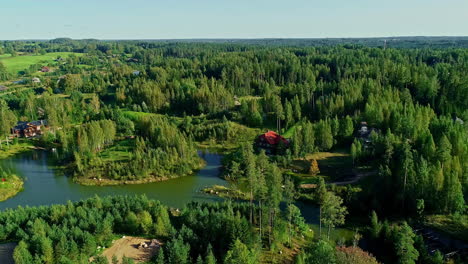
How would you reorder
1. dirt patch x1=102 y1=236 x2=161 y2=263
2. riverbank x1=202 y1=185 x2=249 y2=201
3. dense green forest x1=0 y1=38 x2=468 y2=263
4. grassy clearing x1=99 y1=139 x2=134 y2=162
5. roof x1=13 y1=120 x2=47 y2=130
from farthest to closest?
roof x1=13 y1=120 x2=47 y2=130 < grassy clearing x1=99 y1=139 x2=134 y2=162 < riverbank x1=202 y1=185 x2=249 y2=201 < dense green forest x1=0 y1=38 x2=468 y2=263 < dirt patch x1=102 y1=236 x2=161 y2=263

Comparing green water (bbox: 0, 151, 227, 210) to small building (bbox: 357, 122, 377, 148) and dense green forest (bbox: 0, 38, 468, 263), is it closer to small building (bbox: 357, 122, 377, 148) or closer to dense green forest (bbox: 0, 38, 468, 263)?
dense green forest (bbox: 0, 38, 468, 263)

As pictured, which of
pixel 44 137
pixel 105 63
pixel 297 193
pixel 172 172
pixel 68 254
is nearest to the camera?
pixel 68 254

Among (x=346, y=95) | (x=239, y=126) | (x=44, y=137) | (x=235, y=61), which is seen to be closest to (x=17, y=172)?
(x=44, y=137)

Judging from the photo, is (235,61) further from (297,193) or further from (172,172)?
(297,193)

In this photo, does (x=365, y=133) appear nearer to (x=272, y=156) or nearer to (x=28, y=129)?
(x=272, y=156)

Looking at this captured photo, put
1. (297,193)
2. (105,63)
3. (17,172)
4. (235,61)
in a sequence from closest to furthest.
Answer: (297,193) → (17,172) → (235,61) → (105,63)

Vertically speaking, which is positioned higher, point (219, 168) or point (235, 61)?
point (235, 61)

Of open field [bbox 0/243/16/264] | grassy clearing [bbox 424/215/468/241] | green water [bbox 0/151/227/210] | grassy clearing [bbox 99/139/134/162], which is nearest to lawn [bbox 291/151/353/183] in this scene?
green water [bbox 0/151/227/210]
